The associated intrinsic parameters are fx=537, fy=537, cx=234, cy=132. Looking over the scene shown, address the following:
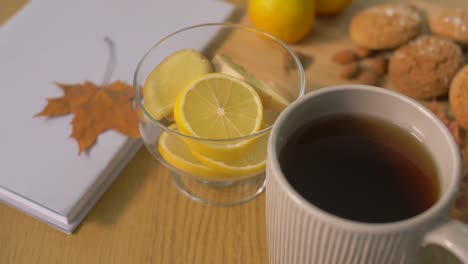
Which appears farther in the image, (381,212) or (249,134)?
(249,134)

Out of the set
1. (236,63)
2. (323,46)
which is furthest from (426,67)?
(236,63)

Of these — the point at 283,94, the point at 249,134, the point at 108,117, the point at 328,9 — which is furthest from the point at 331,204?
the point at 328,9

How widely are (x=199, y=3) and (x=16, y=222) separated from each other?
0.49 meters

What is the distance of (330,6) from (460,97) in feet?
0.91

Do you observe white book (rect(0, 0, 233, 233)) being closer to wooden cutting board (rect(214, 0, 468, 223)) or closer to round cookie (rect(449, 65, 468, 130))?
wooden cutting board (rect(214, 0, 468, 223))

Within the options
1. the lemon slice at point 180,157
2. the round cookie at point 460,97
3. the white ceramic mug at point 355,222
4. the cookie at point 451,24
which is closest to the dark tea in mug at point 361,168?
the white ceramic mug at point 355,222

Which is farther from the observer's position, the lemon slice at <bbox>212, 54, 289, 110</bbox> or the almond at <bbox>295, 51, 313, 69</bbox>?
the almond at <bbox>295, 51, 313, 69</bbox>

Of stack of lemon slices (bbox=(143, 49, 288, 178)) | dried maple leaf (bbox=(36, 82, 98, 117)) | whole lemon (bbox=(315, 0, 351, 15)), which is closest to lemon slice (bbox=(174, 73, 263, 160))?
stack of lemon slices (bbox=(143, 49, 288, 178))

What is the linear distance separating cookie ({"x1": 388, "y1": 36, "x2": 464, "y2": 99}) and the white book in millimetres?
297

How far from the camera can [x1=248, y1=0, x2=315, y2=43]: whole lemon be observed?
843mm

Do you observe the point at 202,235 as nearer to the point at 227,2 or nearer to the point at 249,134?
the point at 249,134

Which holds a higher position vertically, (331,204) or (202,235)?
(331,204)

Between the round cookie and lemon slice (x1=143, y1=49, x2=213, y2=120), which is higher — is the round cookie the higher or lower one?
the lower one

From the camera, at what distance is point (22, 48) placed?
87cm
